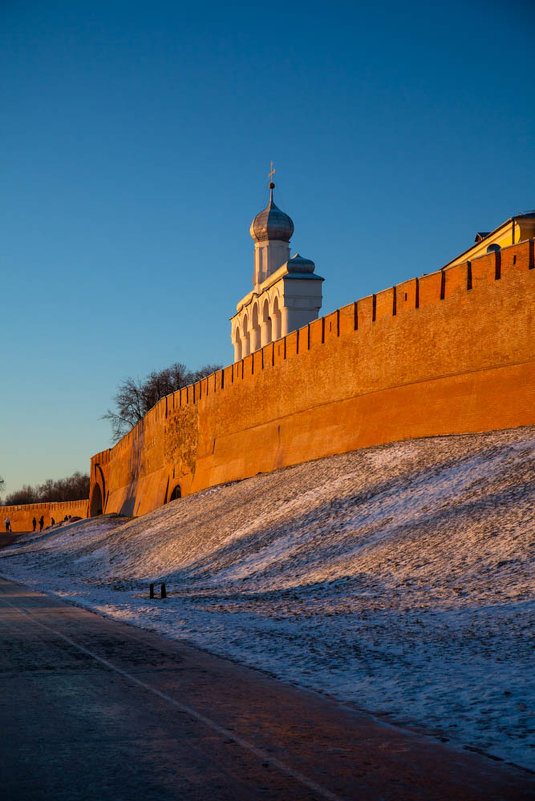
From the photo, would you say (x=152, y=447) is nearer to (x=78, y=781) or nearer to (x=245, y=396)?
(x=245, y=396)

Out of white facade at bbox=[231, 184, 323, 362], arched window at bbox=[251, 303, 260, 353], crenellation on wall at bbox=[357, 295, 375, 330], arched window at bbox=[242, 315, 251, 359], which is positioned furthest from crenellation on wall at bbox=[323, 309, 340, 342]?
arched window at bbox=[242, 315, 251, 359]

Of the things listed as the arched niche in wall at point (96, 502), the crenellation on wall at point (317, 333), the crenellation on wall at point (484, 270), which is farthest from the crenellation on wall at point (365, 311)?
the arched niche in wall at point (96, 502)

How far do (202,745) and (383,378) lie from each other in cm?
2339

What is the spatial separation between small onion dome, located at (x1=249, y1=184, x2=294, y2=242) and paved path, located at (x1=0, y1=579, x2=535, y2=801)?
60.7 m

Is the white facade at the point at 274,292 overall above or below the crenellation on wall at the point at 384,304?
above

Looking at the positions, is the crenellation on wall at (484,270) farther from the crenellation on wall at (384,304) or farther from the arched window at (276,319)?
the arched window at (276,319)

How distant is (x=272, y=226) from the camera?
67312 millimetres

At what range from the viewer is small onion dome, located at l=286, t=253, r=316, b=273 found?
59.6 meters

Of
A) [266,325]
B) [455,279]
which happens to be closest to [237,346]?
[266,325]

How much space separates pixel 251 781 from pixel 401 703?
2.41 m

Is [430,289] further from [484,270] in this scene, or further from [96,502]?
[96,502]

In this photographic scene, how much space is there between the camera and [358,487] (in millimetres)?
22750

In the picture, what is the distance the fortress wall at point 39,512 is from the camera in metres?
82.7

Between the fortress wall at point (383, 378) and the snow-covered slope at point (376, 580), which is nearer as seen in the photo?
the snow-covered slope at point (376, 580)
